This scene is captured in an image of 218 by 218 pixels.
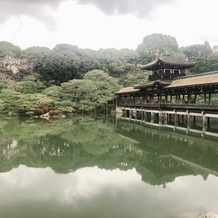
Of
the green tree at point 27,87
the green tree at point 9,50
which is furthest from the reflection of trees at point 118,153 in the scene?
the green tree at point 9,50

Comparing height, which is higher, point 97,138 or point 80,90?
point 80,90

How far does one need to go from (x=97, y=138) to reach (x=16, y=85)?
29297 millimetres

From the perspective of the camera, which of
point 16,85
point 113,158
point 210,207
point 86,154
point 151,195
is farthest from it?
point 16,85

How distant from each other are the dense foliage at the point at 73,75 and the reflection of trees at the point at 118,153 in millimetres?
17701

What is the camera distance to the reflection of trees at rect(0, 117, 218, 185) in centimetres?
1045

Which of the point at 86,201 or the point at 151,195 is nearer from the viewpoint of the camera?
the point at 86,201

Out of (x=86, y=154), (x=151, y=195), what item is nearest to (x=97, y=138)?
(x=86, y=154)

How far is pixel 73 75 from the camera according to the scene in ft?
173

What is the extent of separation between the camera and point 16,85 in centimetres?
4194

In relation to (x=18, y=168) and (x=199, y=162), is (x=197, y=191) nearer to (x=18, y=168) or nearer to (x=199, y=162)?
(x=199, y=162)

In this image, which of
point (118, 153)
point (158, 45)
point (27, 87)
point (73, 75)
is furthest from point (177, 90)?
point (158, 45)

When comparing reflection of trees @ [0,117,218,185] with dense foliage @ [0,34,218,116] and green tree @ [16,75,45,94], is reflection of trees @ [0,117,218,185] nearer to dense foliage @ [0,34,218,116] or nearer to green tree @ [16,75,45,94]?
dense foliage @ [0,34,218,116]

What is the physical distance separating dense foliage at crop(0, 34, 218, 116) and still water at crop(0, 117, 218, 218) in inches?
796

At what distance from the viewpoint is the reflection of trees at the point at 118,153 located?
1045 centimetres
